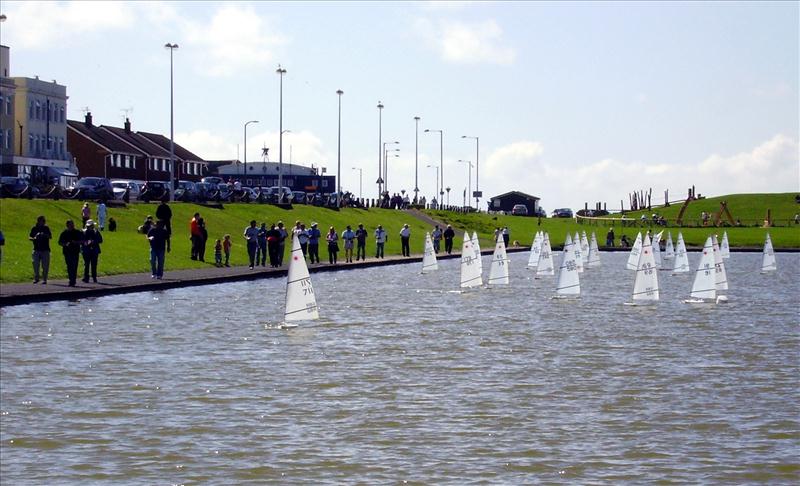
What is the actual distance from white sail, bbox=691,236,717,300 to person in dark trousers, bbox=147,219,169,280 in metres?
17.1

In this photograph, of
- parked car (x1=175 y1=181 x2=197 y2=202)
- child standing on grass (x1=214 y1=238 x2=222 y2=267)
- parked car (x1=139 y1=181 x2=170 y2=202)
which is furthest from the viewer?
parked car (x1=175 y1=181 x2=197 y2=202)

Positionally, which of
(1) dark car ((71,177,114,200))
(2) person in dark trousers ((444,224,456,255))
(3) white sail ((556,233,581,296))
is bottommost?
(3) white sail ((556,233,581,296))

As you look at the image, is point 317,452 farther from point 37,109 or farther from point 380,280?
point 37,109

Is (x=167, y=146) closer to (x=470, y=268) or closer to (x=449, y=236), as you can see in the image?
(x=449, y=236)

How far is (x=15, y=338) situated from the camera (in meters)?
28.1

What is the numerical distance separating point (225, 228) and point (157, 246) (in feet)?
120

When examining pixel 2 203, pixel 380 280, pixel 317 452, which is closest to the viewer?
pixel 317 452

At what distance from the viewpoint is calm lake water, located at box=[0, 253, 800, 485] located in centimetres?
1656

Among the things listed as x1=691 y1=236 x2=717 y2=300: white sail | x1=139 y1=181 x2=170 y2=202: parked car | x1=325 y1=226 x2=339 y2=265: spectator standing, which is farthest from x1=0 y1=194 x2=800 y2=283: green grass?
x1=691 y1=236 x2=717 y2=300: white sail

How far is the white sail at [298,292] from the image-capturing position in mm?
31078

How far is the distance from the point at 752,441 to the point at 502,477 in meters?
4.07

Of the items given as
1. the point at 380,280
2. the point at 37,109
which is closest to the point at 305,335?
the point at 380,280

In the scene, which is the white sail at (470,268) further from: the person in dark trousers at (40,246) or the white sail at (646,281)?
the person in dark trousers at (40,246)

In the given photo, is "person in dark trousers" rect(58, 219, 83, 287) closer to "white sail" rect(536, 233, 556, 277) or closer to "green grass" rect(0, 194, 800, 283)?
"green grass" rect(0, 194, 800, 283)
